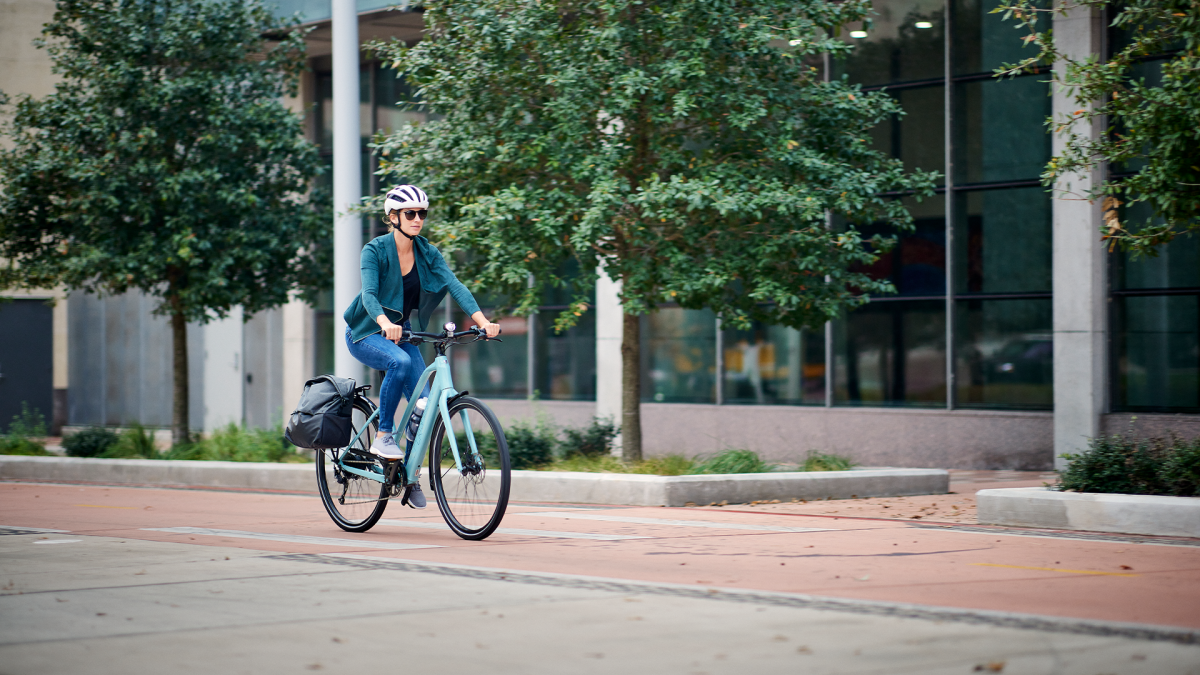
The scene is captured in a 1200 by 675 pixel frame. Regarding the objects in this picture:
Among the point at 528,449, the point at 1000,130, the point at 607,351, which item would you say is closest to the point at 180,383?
the point at 607,351

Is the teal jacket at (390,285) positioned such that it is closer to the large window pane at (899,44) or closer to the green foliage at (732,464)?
the green foliage at (732,464)

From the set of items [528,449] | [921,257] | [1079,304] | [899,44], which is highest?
[899,44]

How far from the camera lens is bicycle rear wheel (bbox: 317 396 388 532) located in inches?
331

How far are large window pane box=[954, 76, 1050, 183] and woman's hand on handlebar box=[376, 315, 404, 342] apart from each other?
10.3 metres

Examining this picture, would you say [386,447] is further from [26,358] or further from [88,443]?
[26,358]

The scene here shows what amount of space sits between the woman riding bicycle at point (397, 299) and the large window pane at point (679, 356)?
10488 mm

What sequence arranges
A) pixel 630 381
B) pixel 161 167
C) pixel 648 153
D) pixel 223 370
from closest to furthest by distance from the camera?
pixel 648 153, pixel 630 381, pixel 161 167, pixel 223 370

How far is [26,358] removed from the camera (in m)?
26.1

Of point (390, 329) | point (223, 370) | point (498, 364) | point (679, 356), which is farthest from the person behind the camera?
point (223, 370)

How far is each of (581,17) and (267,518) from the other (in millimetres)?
5433

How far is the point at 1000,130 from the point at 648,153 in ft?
18.0

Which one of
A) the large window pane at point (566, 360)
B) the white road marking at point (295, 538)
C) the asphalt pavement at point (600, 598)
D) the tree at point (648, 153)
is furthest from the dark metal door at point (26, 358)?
the white road marking at point (295, 538)

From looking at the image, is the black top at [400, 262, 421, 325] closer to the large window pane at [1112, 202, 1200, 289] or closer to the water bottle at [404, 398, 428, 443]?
the water bottle at [404, 398, 428, 443]

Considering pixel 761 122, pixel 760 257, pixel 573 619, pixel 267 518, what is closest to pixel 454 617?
pixel 573 619
